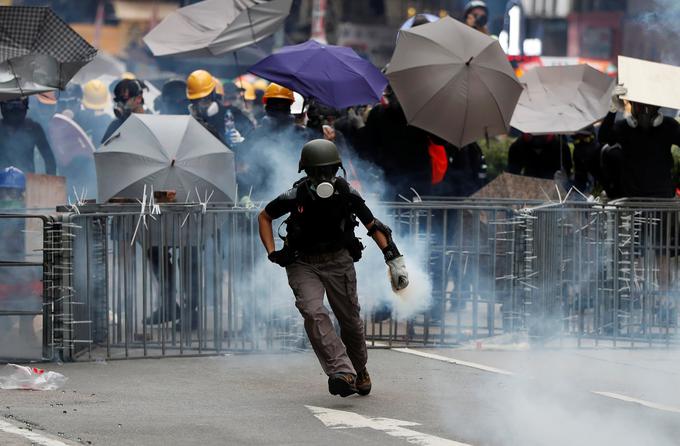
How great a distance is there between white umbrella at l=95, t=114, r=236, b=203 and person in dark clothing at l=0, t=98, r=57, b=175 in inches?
122

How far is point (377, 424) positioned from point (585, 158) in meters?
6.57

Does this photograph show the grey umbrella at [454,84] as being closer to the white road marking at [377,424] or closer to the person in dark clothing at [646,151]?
the person in dark clothing at [646,151]

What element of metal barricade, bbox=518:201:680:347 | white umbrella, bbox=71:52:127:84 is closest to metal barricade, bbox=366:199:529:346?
metal barricade, bbox=518:201:680:347

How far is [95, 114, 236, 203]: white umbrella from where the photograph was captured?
37.3 ft

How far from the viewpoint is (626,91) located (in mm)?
11703

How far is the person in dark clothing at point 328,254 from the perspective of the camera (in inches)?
349

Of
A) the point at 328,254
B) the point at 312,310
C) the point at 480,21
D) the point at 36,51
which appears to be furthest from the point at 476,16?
the point at 312,310

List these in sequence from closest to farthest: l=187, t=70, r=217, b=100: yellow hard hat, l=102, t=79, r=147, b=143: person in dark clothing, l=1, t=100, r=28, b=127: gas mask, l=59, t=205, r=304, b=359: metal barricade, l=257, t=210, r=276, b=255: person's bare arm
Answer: l=257, t=210, r=276, b=255: person's bare arm, l=59, t=205, r=304, b=359: metal barricade, l=102, t=79, r=147, b=143: person in dark clothing, l=1, t=100, r=28, b=127: gas mask, l=187, t=70, r=217, b=100: yellow hard hat

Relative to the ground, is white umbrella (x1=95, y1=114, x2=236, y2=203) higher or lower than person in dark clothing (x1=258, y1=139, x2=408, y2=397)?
higher

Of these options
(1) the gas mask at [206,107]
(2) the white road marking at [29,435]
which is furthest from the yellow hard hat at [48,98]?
(2) the white road marking at [29,435]

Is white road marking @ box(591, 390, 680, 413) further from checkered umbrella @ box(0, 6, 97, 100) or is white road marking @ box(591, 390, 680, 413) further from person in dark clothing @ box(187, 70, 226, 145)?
person in dark clothing @ box(187, 70, 226, 145)

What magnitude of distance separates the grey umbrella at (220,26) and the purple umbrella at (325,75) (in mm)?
2091

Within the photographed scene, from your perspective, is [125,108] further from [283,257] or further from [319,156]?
[319,156]

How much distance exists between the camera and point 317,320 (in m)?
8.95
